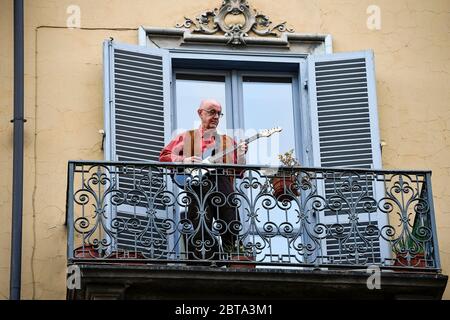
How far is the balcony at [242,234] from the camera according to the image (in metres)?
15.5

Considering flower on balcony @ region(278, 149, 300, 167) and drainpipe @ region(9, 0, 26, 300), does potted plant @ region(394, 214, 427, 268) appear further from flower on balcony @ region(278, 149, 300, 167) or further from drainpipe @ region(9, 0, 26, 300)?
drainpipe @ region(9, 0, 26, 300)

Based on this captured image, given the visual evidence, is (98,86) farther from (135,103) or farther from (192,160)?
(192,160)

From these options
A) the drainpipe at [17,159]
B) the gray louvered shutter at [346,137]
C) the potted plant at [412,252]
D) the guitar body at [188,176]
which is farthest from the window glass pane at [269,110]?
the drainpipe at [17,159]

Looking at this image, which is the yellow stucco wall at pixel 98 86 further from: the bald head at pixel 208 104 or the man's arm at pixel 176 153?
the bald head at pixel 208 104

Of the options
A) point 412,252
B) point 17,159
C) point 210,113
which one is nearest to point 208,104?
point 210,113

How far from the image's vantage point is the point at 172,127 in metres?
17.2

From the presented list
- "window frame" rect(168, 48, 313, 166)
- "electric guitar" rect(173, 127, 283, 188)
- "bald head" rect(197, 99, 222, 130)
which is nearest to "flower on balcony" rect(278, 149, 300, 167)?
"electric guitar" rect(173, 127, 283, 188)

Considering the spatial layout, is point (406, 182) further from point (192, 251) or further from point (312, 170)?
point (192, 251)

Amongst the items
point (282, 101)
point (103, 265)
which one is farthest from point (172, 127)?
point (103, 265)

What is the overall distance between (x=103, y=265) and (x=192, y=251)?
83 cm

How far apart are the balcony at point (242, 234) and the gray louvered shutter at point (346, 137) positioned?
2cm

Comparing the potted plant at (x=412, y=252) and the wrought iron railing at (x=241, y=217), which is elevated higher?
the wrought iron railing at (x=241, y=217)

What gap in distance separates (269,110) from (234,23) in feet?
2.84

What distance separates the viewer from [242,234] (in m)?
15.9
